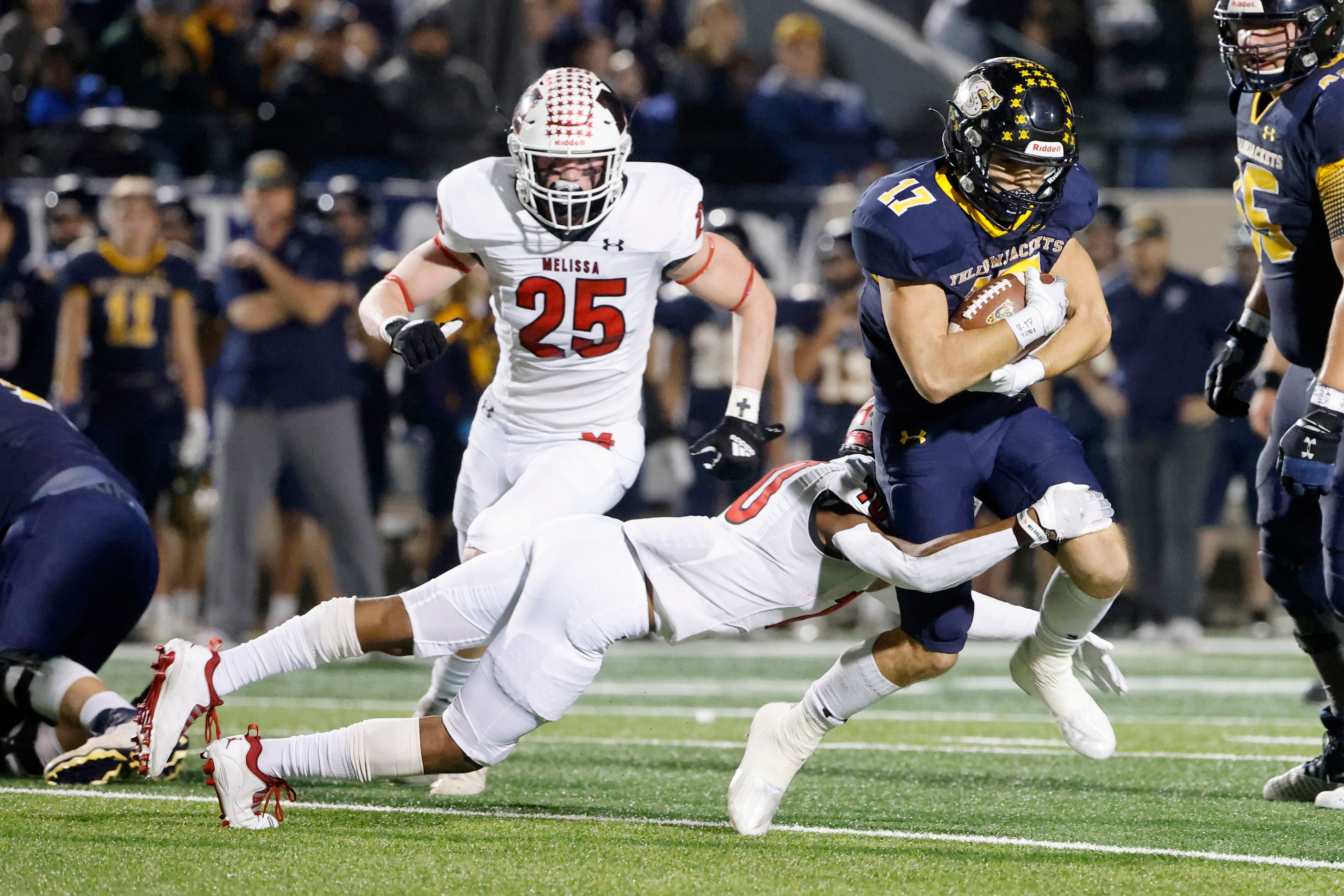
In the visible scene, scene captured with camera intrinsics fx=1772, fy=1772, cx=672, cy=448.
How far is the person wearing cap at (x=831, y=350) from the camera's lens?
27.8 feet

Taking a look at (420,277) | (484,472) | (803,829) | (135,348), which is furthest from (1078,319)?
(135,348)

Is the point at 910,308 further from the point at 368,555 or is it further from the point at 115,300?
the point at 115,300

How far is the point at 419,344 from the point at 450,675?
904 mm

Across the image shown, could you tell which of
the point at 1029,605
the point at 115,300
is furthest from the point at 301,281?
the point at 1029,605

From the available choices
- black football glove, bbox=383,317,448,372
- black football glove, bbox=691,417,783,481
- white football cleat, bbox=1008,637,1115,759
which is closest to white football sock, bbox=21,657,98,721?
black football glove, bbox=383,317,448,372

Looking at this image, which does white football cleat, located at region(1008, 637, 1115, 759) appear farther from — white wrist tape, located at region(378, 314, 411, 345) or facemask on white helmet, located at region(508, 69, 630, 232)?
white wrist tape, located at region(378, 314, 411, 345)

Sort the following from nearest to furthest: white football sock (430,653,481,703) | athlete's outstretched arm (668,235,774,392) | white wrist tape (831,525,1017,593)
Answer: white wrist tape (831,525,1017,593) < white football sock (430,653,481,703) < athlete's outstretched arm (668,235,774,392)

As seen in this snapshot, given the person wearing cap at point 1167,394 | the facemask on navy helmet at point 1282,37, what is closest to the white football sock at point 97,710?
the facemask on navy helmet at point 1282,37

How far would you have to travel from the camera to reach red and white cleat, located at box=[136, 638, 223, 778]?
147 inches

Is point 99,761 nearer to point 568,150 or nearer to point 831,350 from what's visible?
point 568,150

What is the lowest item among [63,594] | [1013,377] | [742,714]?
[742,714]

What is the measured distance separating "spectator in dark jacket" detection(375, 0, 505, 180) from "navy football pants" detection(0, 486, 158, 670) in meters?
5.57

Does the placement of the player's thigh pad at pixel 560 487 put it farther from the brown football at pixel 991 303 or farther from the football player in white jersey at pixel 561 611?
the brown football at pixel 991 303

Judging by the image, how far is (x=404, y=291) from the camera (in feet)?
15.3
